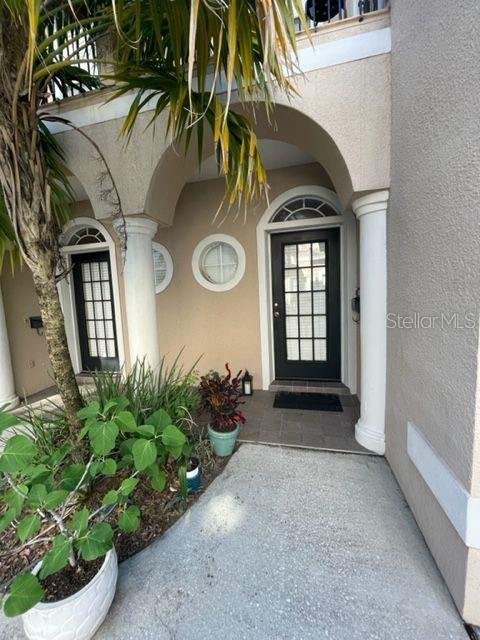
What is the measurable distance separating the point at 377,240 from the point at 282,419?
1947mm

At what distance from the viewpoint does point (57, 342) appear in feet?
5.63

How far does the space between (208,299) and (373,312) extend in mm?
2305

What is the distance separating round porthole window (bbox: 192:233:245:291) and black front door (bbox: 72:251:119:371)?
1586 mm

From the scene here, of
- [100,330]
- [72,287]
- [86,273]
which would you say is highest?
[86,273]

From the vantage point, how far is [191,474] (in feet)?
6.23

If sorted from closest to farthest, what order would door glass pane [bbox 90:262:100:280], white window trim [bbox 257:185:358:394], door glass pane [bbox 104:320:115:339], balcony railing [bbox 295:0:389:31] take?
balcony railing [bbox 295:0:389:31] → white window trim [bbox 257:185:358:394] → door glass pane [bbox 90:262:100:280] → door glass pane [bbox 104:320:115:339]

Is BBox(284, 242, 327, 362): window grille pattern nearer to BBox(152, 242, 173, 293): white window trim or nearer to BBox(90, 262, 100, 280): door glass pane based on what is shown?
BBox(152, 242, 173, 293): white window trim

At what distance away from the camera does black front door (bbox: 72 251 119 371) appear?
440 centimetres

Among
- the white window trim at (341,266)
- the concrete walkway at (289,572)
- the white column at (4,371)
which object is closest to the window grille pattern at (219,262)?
the white window trim at (341,266)

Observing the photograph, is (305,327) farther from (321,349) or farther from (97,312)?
Answer: (97,312)

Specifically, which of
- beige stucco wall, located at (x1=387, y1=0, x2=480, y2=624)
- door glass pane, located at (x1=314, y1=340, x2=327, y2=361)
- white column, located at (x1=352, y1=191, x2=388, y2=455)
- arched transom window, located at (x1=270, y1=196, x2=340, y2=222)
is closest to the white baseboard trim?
beige stucco wall, located at (x1=387, y1=0, x2=480, y2=624)

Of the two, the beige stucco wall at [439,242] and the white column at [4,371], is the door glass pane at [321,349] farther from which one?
the white column at [4,371]

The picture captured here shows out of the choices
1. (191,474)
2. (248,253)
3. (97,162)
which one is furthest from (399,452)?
(97,162)

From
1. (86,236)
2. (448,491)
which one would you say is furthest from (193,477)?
(86,236)
